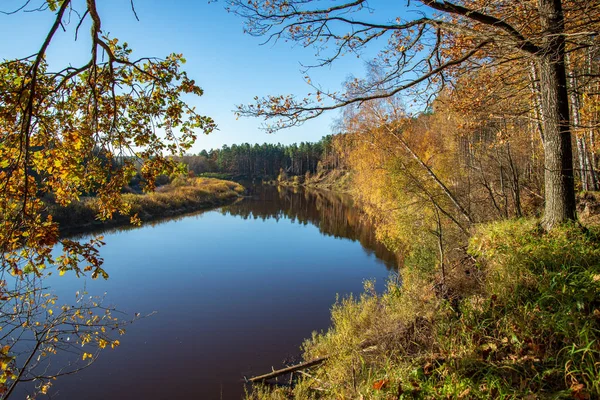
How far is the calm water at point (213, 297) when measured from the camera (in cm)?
726

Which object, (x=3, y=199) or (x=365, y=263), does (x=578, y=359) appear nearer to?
(x=3, y=199)

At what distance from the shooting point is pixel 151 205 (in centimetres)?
2767

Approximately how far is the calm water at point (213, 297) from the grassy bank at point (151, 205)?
226cm

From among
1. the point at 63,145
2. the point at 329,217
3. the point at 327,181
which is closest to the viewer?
the point at 63,145

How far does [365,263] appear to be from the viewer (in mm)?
15320

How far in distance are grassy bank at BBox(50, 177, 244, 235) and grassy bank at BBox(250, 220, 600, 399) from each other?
7.33 metres

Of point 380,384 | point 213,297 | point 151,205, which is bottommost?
point 213,297

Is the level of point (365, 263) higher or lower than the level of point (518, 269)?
lower

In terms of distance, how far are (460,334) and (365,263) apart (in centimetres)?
1195

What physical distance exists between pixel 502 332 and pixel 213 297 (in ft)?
33.0

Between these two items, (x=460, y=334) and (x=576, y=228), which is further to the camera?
(x=576, y=228)

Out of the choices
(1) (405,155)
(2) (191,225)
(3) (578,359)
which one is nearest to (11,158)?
(3) (578,359)

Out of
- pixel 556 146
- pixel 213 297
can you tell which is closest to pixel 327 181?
pixel 213 297

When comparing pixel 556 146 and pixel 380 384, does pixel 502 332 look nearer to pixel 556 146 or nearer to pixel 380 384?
pixel 380 384
